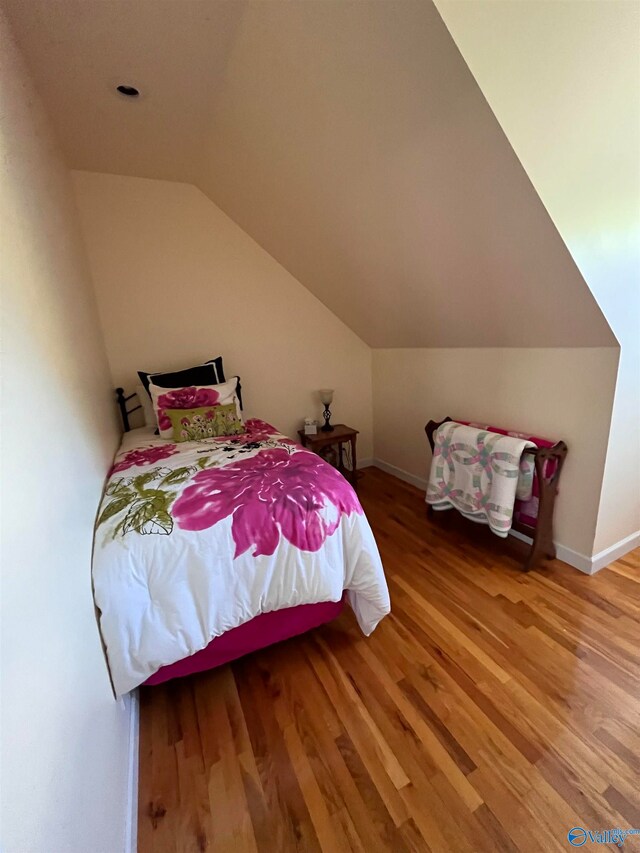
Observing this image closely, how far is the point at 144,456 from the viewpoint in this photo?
76.5 inches

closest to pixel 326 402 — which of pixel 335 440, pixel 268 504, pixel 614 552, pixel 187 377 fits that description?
pixel 335 440

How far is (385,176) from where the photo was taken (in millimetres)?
1604

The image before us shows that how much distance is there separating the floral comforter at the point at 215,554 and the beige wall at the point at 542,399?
3.97 feet

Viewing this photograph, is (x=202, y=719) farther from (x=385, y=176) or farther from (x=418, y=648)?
(x=385, y=176)

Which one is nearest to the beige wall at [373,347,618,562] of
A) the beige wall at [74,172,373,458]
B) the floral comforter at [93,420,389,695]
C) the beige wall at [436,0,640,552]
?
the beige wall at [436,0,640,552]

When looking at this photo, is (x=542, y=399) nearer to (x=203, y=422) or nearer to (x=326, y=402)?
(x=326, y=402)

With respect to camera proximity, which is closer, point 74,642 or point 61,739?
point 61,739

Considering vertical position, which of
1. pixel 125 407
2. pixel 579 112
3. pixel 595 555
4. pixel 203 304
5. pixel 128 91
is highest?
pixel 128 91

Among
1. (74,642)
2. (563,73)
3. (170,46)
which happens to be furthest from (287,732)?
(170,46)

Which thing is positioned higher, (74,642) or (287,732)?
(74,642)

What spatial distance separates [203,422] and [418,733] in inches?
73.4

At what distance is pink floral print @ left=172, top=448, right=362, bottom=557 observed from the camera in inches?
51.0

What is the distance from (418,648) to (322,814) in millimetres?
668

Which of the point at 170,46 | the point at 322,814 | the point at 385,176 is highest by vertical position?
the point at 170,46
